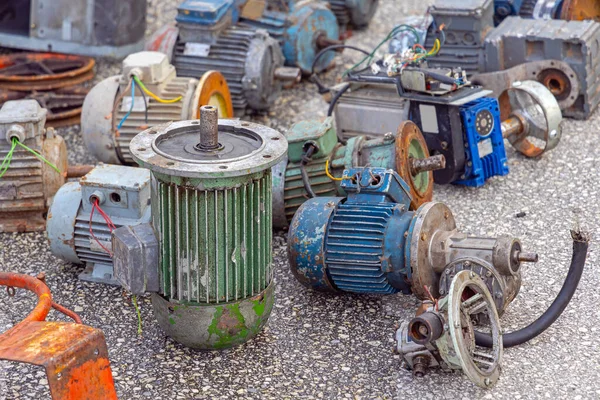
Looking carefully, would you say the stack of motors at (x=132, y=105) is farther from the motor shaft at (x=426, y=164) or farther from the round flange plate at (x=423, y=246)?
the round flange plate at (x=423, y=246)

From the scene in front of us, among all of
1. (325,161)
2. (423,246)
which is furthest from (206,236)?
(325,161)

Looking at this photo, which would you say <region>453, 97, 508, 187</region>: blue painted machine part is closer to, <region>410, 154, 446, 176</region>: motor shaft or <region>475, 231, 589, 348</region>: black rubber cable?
<region>410, 154, 446, 176</region>: motor shaft

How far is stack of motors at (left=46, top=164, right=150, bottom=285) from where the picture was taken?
3680mm

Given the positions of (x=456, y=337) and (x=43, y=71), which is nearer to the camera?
(x=456, y=337)

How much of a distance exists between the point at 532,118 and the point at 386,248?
1.75 metres

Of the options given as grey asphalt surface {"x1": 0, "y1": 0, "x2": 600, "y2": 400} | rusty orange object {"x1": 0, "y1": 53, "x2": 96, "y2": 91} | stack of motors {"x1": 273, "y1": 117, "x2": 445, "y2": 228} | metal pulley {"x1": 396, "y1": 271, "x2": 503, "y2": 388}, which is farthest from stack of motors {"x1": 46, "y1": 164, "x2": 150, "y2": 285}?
rusty orange object {"x1": 0, "y1": 53, "x2": 96, "y2": 91}

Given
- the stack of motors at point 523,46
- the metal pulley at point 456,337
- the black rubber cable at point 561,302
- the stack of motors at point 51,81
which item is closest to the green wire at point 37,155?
the stack of motors at point 51,81

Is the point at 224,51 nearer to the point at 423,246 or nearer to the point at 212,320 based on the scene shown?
the point at 423,246

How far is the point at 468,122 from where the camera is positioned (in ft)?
14.2

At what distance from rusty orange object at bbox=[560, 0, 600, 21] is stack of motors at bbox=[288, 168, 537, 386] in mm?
2660

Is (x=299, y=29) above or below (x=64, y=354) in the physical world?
above

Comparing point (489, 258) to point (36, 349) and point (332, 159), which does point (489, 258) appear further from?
point (36, 349)

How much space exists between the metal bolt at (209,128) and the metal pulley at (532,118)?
2072mm

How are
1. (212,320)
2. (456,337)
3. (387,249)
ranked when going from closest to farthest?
1. (456,337)
2. (212,320)
3. (387,249)
